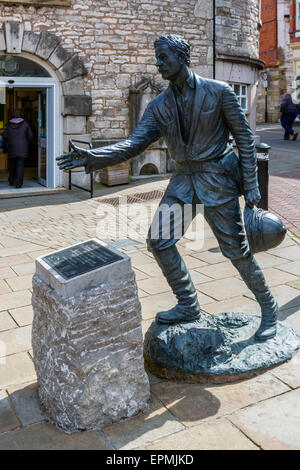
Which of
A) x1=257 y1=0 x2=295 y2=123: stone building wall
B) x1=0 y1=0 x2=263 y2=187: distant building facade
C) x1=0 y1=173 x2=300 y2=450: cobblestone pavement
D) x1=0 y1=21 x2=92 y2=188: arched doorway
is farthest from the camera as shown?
x1=257 y1=0 x2=295 y2=123: stone building wall

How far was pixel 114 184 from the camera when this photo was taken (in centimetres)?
1230

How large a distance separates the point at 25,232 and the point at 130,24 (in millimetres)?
6531

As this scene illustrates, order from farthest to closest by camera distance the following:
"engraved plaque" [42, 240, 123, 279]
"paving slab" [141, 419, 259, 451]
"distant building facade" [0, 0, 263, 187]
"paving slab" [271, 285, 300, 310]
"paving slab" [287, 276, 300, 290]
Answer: "distant building facade" [0, 0, 263, 187] → "paving slab" [287, 276, 300, 290] → "paving slab" [271, 285, 300, 310] → "engraved plaque" [42, 240, 123, 279] → "paving slab" [141, 419, 259, 451]

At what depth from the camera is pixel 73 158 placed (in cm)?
352

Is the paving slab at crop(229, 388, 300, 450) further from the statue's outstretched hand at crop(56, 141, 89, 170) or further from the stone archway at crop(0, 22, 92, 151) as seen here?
the stone archway at crop(0, 22, 92, 151)

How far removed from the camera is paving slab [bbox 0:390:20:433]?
3230 mm

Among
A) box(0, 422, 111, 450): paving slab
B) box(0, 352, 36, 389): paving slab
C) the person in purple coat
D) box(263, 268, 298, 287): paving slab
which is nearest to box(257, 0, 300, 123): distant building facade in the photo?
the person in purple coat

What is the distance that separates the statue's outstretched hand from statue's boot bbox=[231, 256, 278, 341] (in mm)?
1285

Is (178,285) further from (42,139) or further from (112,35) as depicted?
(42,139)

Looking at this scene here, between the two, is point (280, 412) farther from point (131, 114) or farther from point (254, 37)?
point (254, 37)

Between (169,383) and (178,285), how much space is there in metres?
0.68

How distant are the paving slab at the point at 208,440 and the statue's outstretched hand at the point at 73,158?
171cm

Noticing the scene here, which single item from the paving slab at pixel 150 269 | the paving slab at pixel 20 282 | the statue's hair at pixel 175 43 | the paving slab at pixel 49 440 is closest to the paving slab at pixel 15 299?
the paving slab at pixel 20 282

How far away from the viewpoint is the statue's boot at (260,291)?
3879mm
